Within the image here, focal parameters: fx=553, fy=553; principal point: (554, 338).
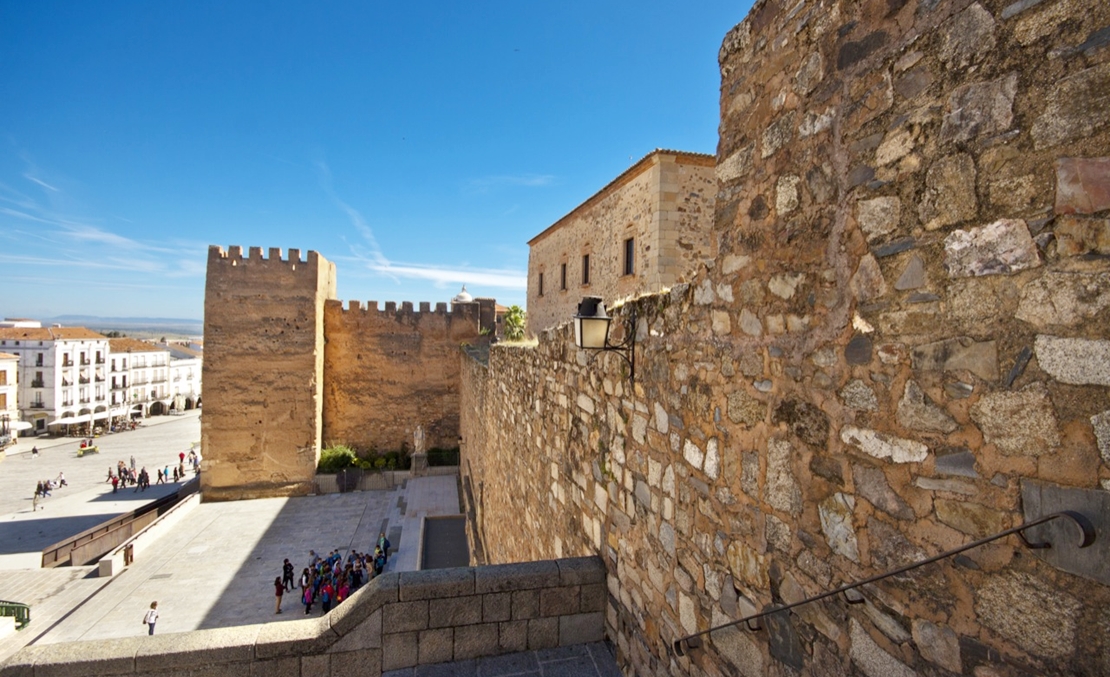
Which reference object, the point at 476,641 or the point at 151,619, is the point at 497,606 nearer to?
the point at 476,641

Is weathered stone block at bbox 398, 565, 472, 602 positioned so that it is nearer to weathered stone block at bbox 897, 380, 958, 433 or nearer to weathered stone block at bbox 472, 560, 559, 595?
weathered stone block at bbox 472, 560, 559, 595

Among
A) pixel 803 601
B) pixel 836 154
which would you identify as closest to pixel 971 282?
pixel 836 154

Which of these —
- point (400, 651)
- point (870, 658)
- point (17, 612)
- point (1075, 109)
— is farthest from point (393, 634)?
point (17, 612)

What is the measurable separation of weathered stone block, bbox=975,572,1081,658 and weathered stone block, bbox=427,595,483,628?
319 cm

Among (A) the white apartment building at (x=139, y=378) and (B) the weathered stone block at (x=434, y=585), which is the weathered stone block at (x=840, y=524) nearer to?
(B) the weathered stone block at (x=434, y=585)

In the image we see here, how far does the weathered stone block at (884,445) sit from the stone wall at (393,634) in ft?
8.78

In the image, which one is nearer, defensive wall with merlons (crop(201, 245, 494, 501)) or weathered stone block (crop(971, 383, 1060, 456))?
weathered stone block (crop(971, 383, 1060, 456))

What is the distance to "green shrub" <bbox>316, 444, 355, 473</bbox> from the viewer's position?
894 inches

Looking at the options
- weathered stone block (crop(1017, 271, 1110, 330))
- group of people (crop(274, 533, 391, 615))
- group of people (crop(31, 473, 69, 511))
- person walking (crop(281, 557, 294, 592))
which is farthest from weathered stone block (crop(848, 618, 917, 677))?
group of people (crop(31, 473, 69, 511))

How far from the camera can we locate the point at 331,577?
13.5 metres

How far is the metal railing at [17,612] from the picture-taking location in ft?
39.0

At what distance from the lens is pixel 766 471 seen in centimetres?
229

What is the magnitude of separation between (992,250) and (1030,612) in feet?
2.91

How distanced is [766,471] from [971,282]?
1.10 metres
